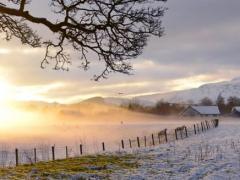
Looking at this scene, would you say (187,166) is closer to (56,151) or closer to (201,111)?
(56,151)

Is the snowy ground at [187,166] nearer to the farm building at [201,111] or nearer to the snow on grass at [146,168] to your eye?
the snow on grass at [146,168]

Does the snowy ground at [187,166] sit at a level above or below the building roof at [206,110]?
below

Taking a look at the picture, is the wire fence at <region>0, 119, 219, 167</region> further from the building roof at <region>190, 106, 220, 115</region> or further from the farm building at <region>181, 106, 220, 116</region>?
the building roof at <region>190, 106, 220, 115</region>

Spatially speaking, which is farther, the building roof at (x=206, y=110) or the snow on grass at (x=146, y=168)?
the building roof at (x=206, y=110)

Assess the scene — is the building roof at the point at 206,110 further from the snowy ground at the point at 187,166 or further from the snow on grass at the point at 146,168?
the snow on grass at the point at 146,168

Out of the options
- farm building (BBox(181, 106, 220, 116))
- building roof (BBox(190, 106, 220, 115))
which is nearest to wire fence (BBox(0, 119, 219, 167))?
farm building (BBox(181, 106, 220, 116))

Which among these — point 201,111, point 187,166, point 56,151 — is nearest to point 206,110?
point 201,111

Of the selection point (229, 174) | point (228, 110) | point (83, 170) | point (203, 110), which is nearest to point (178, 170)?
point (229, 174)

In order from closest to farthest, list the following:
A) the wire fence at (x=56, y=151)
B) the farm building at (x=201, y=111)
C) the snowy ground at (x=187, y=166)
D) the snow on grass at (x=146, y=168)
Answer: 1. the snow on grass at (x=146, y=168)
2. the snowy ground at (x=187, y=166)
3. the wire fence at (x=56, y=151)
4. the farm building at (x=201, y=111)

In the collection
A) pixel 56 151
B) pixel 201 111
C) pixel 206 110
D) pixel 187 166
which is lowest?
pixel 56 151

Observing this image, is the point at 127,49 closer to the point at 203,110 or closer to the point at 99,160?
the point at 99,160

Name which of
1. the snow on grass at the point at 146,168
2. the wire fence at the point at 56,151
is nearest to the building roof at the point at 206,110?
the wire fence at the point at 56,151

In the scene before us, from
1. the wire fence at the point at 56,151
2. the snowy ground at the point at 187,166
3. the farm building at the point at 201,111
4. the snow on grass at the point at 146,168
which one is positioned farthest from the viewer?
the farm building at the point at 201,111

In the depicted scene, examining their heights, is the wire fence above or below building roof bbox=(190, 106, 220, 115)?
below
